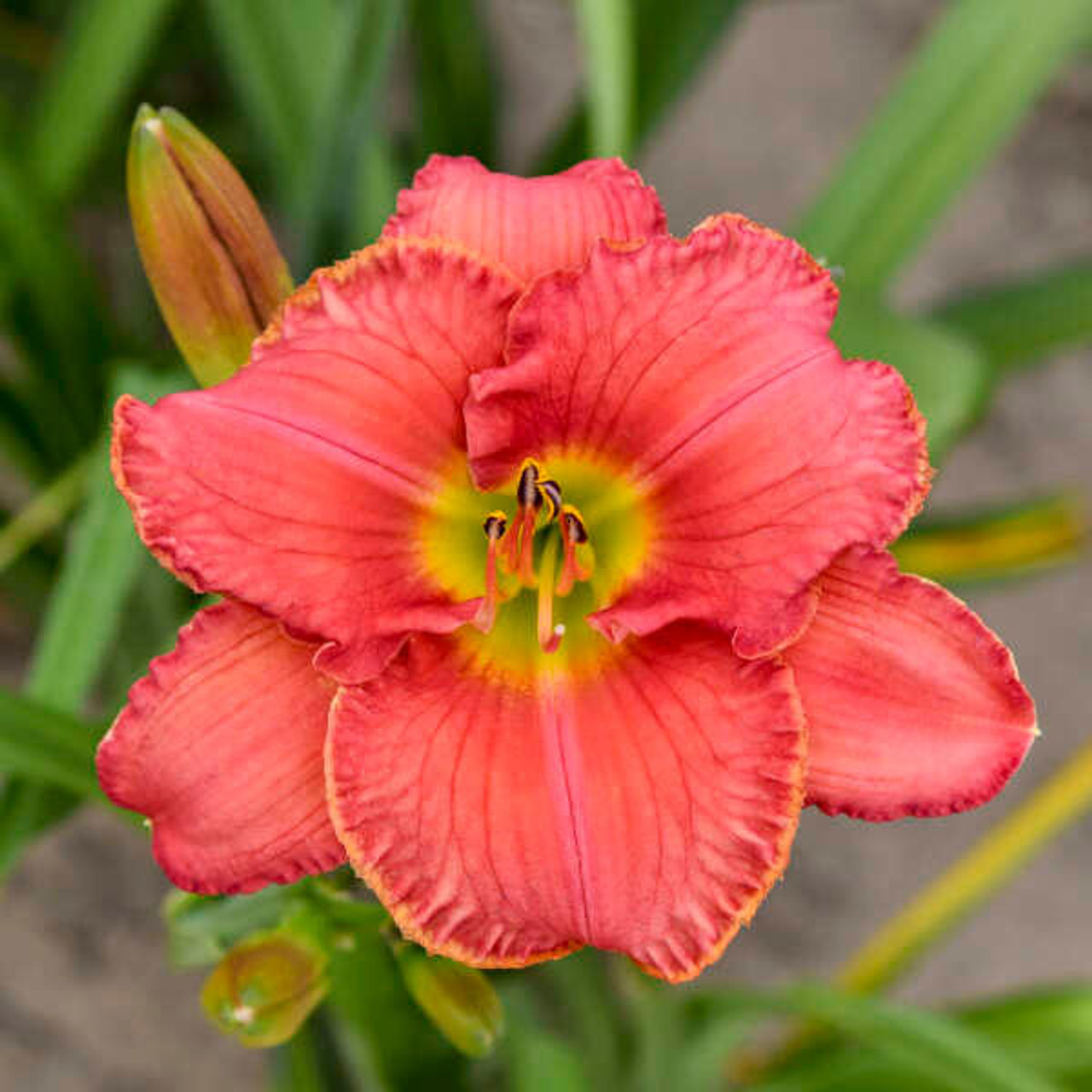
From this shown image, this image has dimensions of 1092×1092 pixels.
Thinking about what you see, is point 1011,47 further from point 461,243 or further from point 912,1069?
point 912,1069

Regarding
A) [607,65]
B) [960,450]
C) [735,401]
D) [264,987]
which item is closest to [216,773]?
[264,987]

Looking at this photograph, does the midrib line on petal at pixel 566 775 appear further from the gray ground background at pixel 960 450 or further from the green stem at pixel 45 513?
the gray ground background at pixel 960 450

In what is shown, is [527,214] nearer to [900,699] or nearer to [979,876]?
[900,699]

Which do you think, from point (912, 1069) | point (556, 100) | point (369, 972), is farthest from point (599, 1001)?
point (556, 100)

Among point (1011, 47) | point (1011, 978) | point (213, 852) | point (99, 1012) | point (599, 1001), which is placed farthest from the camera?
point (1011, 978)

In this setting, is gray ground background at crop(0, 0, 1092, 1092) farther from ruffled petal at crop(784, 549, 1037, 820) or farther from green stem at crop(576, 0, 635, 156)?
ruffled petal at crop(784, 549, 1037, 820)

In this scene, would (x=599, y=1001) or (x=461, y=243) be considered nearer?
(x=461, y=243)

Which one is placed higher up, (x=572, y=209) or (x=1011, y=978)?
(x=572, y=209)
